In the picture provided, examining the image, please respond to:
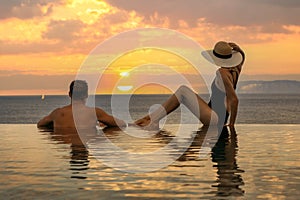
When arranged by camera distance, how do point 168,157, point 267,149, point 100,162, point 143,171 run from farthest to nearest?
point 267,149 → point 168,157 → point 100,162 → point 143,171

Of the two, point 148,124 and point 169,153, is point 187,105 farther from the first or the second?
point 169,153

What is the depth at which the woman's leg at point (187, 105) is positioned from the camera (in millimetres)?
13242

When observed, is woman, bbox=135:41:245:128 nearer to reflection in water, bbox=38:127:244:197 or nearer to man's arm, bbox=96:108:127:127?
reflection in water, bbox=38:127:244:197

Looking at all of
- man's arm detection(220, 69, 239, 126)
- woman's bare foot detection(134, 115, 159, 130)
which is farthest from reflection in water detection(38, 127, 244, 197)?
woman's bare foot detection(134, 115, 159, 130)

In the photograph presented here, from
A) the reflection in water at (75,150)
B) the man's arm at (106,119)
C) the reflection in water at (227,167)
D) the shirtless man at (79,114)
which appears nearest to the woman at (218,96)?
the man's arm at (106,119)

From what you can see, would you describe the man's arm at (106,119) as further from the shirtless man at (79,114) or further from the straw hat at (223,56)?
the straw hat at (223,56)

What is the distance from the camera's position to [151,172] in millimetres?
6984

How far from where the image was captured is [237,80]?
556 inches

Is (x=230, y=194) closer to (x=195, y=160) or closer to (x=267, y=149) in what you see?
(x=195, y=160)

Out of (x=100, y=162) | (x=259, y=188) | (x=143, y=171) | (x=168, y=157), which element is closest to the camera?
(x=259, y=188)

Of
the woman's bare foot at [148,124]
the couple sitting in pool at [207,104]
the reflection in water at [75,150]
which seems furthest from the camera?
the woman's bare foot at [148,124]

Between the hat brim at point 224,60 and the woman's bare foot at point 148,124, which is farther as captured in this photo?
the woman's bare foot at point 148,124

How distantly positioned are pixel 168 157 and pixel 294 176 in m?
2.40

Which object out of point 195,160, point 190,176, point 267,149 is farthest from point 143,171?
point 267,149
